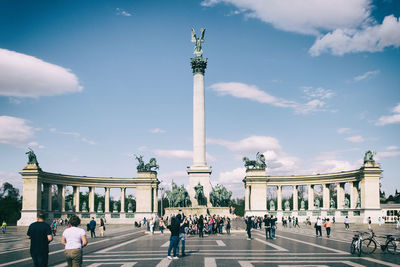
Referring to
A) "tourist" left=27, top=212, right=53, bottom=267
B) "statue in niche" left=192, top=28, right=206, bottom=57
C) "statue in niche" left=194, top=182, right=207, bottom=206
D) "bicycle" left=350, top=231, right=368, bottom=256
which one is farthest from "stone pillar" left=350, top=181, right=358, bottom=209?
"tourist" left=27, top=212, right=53, bottom=267

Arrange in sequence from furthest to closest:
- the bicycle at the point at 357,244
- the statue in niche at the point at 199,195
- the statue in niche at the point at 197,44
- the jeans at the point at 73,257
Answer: the statue in niche at the point at 197,44 → the statue in niche at the point at 199,195 → the bicycle at the point at 357,244 → the jeans at the point at 73,257

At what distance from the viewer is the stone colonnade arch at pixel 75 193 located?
3127 inches

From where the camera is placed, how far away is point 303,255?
72.1 feet

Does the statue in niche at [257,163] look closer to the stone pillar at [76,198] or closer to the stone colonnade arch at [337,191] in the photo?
the stone colonnade arch at [337,191]

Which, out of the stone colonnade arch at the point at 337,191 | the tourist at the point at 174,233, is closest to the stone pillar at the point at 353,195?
the stone colonnade arch at the point at 337,191

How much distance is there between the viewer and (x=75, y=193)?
9288 cm

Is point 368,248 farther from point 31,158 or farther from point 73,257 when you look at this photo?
point 31,158

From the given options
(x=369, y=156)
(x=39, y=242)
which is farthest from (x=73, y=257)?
(x=369, y=156)

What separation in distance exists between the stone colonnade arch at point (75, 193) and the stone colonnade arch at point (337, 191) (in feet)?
79.7

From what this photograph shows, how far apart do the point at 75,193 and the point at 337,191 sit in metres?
60.4

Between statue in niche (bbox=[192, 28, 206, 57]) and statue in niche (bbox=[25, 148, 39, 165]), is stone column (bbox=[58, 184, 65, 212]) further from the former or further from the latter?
statue in niche (bbox=[192, 28, 206, 57])

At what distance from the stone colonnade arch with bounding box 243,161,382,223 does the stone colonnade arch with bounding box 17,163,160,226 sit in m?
24.3

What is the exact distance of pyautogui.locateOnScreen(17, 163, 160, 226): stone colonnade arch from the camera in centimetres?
7944

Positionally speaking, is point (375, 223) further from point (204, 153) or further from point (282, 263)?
point (282, 263)
